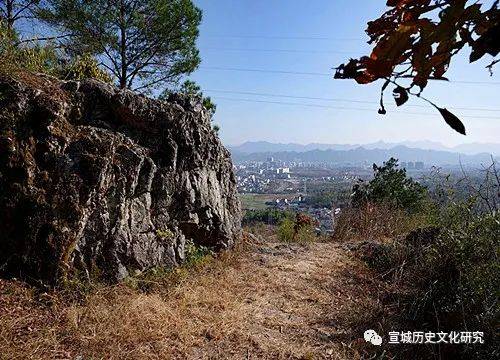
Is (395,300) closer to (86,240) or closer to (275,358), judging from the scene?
(275,358)

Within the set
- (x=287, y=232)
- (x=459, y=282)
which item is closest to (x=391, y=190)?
(x=287, y=232)

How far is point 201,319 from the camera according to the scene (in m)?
2.99

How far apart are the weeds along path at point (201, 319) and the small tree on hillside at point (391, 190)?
507cm

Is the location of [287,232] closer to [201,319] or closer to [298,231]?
[298,231]

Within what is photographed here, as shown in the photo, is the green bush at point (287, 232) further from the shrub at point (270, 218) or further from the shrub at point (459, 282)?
the shrub at point (459, 282)

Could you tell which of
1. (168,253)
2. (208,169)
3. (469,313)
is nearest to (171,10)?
(208,169)

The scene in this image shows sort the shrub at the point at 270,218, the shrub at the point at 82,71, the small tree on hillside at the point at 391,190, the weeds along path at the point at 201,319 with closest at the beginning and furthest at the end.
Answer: the weeds along path at the point at 201,319
the shrub at the point at 82,71
the small tree on hillside at the point at 391,190
the shrub at the point at 270,218

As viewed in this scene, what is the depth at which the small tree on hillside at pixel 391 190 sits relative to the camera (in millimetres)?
8922

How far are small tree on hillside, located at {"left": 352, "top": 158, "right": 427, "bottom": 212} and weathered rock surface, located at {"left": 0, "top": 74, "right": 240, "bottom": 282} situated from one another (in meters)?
5.67

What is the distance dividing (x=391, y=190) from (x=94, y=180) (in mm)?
7618

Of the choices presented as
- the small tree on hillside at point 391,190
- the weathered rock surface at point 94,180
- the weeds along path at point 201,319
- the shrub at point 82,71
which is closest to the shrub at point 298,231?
the small tree on hillside at point 391,190

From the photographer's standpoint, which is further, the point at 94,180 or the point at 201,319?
the point at 94,180

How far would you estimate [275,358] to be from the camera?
264 centimetres

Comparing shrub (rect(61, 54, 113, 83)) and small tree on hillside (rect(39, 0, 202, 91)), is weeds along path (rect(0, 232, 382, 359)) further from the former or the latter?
small tree on hillside (rect(39, 0, 202, 91))
